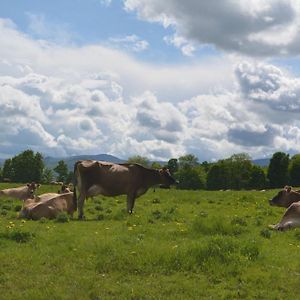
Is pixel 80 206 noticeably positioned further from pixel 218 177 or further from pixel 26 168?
pixel 26 168

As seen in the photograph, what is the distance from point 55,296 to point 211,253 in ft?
13.6

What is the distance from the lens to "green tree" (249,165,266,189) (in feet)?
340

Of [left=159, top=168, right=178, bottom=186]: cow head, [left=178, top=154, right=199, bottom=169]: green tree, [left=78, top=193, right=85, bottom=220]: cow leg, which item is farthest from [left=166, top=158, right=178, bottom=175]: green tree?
[left=78, top=193, right=85, bottom=220]: cow leg

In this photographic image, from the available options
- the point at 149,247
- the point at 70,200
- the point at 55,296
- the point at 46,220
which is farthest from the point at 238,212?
the point at 55,296

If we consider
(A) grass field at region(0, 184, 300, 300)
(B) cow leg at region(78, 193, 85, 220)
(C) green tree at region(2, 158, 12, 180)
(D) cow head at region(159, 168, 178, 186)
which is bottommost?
(A) grass field at region(0, 184, 300, 300)

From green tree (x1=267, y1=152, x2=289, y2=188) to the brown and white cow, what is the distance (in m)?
80.6

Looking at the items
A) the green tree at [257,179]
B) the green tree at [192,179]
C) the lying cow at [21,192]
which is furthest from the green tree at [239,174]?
the lying cow at [21,192]

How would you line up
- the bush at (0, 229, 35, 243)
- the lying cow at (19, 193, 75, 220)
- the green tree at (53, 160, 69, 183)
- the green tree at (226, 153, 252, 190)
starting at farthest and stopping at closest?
the green tree at (53, 160, 69, 183) → the green tree at (226, 153, 252, 190) → the lying cow at (19, 193, 75, 220) → the bush at (0, 229, 35, 243)

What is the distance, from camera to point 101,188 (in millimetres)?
23109

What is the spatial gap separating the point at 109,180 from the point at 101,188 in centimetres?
54

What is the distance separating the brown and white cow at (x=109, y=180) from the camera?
75.0 feet

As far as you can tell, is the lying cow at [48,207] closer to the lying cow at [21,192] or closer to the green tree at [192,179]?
the lying cow at [21,192]

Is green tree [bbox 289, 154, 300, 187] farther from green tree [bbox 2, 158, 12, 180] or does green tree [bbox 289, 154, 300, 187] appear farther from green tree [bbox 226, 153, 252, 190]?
green tree [bbox 2, 158, 12, 180]

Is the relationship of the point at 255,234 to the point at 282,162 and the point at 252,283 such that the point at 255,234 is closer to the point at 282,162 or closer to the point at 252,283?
the point at 252,283
